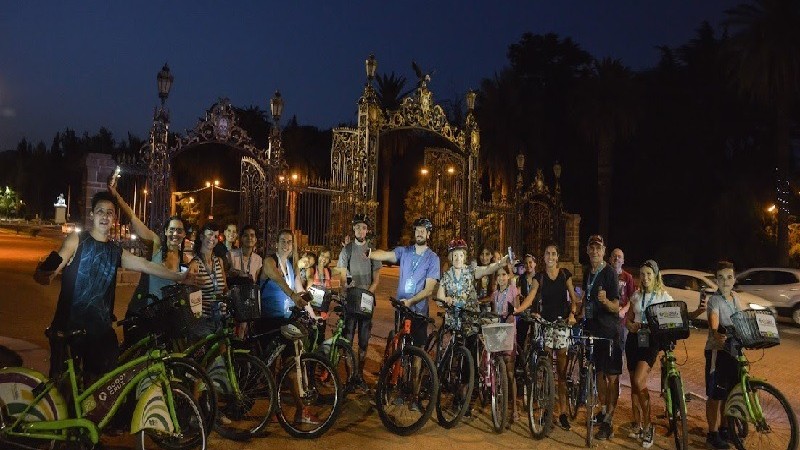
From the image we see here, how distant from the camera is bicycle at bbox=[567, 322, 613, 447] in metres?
6.69

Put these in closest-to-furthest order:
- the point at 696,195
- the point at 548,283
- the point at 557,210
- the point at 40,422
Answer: the point at 40,422 < the point at 548,283 < the point at 557,210 < the point at 696,195

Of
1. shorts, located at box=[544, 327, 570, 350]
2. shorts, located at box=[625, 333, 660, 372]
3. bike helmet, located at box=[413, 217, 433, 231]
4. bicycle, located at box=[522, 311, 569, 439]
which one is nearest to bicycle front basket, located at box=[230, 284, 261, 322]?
bike helmet, located at box=[413, 217, 433, 231]

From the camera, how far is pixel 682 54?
117 feet

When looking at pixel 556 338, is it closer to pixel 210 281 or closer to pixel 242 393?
pixel 242 393

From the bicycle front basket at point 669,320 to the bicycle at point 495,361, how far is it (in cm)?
125

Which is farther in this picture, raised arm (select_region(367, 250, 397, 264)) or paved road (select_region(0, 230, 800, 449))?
raised arm (select_region(367, 250, 397, 264))

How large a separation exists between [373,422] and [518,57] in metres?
36.9

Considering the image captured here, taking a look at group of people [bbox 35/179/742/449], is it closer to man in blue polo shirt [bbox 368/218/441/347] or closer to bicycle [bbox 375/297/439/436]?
man in blue polo shirt [bbox 368/218/441/347]

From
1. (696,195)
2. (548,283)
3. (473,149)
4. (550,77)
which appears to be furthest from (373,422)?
(550,77)

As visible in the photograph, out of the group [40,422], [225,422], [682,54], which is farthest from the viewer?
[682,54]

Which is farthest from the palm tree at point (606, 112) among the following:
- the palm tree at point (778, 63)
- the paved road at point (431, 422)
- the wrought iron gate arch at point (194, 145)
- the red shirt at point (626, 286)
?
the red shirt at point (626, 286)

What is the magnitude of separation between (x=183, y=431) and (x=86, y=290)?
1.25m

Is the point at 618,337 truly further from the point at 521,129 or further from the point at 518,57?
the point at 518,57

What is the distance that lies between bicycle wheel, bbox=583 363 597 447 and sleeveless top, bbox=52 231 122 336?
4.11 meters
